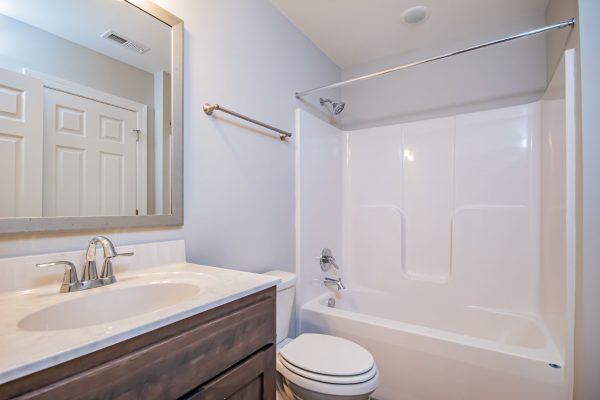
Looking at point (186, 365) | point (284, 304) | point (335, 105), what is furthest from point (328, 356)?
point (335, 105)

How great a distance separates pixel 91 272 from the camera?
0.91m

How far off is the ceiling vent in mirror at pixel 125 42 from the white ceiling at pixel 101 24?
0.5 inches

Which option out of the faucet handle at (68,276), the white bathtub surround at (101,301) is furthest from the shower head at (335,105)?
the faucet handle at (68,276)

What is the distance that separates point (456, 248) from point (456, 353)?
914 mm

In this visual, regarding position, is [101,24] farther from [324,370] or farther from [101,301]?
[324,370]

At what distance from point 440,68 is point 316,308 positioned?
2055 mm

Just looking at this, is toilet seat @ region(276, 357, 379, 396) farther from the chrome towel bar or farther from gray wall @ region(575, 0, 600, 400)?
the chrome towel bar

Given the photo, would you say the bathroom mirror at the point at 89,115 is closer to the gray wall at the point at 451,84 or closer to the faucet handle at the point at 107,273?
the faucet handle at the point at 107,273

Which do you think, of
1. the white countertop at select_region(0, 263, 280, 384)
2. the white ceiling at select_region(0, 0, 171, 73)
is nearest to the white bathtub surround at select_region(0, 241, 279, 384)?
the white countertop at select_region(0, 263, 280, 384)

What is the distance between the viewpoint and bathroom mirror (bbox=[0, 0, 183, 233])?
33.6 inches

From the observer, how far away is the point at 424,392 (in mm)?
1496

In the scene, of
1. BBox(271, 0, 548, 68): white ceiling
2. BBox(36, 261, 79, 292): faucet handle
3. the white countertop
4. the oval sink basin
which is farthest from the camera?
BBox(271, 0, 548, 68): white ceiling

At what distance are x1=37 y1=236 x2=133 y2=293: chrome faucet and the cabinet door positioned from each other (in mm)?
479

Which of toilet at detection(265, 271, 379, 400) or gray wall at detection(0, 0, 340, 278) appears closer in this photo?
toilet at detection(265, 271, 379, 400)
